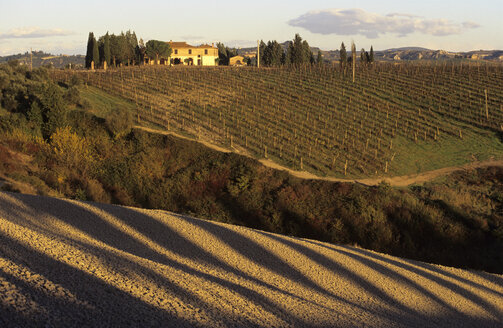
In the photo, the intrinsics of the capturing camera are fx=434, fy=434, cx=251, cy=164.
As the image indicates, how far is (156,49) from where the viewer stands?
4119 inches

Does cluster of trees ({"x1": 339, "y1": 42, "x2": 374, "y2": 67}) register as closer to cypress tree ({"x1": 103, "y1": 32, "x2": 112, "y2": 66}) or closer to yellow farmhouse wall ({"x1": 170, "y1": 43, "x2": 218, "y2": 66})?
yellow farmhouse wall ({"x1": 170, "y1": 43, "x2": 218, "y2": 66})

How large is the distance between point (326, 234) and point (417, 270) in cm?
1178

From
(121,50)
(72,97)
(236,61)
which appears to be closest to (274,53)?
(236,61)

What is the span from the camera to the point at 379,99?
65.4 meters

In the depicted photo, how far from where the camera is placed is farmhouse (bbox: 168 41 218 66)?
11909 cm

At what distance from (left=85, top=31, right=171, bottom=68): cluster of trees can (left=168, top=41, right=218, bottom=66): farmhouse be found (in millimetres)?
10969

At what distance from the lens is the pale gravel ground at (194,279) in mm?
8539

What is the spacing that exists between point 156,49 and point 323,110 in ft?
195

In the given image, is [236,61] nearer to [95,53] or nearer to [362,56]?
[362,56]

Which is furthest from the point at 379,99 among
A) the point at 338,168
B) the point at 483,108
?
the point at 338,168

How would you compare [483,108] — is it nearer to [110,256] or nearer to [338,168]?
[338,168]

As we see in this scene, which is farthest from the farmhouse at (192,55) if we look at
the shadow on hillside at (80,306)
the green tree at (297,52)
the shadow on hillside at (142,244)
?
the shadow on hillside at (80,306)

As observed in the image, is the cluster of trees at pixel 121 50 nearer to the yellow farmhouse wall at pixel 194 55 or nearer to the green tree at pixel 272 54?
the yellow farmhouse wall at pixel 194 55

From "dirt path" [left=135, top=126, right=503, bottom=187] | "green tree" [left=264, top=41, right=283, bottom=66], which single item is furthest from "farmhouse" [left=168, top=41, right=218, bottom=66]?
"dirt path" [left=135, top=126, right=503, bottom=187]
